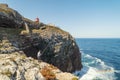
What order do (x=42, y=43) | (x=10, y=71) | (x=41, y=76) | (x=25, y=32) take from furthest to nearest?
(x=42, y=43), (x=25, y=32), (x=41, y=76), (x=10, y=71)

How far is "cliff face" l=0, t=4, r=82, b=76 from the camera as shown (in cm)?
3346

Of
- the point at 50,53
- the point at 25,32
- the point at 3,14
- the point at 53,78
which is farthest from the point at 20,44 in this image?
the point at 53,78

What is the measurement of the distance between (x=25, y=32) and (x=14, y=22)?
3.44 metres

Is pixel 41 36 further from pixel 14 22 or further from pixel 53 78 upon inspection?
pixel 53 78

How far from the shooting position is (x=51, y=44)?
143 feet

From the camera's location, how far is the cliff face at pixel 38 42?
3346cm

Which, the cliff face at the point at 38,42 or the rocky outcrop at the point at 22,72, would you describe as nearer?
the rocky outcrop at the point at 22,72

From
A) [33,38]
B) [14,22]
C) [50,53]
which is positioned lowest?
[50,53]

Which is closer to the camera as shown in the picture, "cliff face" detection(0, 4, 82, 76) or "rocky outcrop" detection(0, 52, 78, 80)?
"rocky outcrop" detection(0, 52, 78, 80)

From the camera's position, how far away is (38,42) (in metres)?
40.4

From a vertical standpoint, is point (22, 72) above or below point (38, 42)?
below

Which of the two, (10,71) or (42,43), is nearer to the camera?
(10,71)

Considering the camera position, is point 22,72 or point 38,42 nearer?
point 22,72

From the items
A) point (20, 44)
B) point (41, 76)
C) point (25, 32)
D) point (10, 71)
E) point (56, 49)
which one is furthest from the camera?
point (56, 49)
